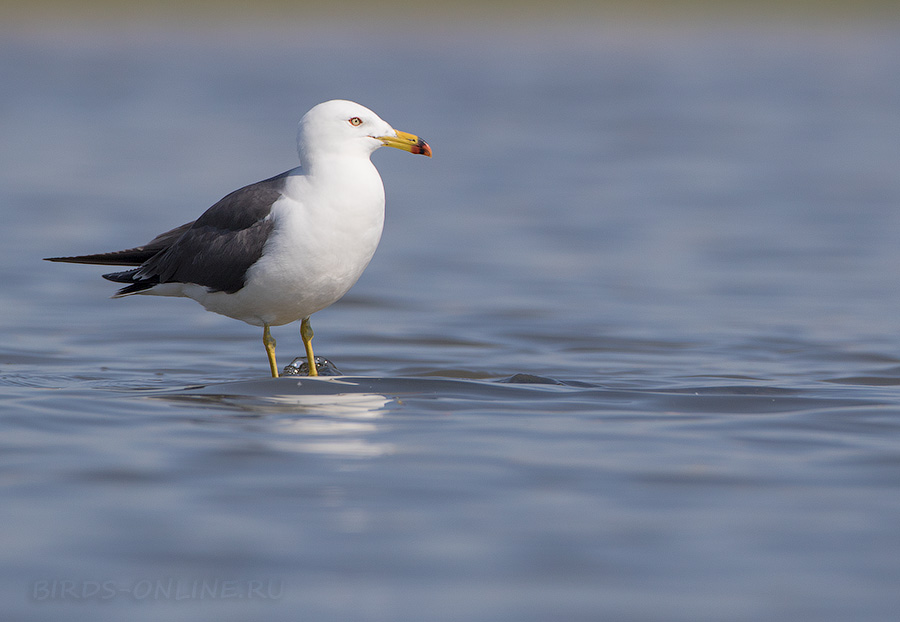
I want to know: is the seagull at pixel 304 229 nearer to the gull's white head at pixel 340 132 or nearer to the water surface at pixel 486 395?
the gull's white head at pixel 340 132

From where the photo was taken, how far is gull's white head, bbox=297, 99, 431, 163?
279 inches

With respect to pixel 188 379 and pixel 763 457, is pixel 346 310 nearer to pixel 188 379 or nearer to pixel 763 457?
pixel 188 379

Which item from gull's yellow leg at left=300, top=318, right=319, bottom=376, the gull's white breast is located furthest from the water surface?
the gull's white breast

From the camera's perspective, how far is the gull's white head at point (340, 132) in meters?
7.08

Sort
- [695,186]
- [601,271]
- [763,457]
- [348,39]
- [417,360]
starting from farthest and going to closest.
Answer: [348,39], [695,186], [601,271], [417,360], [763,457]

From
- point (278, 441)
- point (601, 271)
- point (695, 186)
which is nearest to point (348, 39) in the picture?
point (695, 186)

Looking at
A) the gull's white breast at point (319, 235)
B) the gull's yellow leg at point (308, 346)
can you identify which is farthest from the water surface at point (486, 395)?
the gull's white breast at point (319, 235)

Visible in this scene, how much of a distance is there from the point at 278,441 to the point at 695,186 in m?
11.6

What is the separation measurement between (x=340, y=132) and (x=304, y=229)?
0.58 metres

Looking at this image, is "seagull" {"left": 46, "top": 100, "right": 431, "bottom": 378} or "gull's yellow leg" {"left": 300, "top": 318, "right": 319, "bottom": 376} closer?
"seagull" {"left": 46, "top": 100, "right": 431, "bottom": 378}

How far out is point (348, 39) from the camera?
3978 cm

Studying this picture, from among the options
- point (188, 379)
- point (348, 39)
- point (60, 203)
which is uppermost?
point (348, 39)

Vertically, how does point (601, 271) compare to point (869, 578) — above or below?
above

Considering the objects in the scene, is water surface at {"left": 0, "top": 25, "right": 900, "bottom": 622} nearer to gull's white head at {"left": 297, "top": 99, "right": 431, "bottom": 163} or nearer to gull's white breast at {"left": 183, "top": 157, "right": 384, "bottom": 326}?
gull's white breast at {"left": 183, "top": 157, "right": 384, "bottom": 326}
